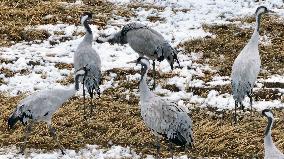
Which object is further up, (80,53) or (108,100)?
(80,53)

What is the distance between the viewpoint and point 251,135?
7.98m

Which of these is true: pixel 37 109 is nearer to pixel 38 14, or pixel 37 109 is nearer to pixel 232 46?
pixel 232 46

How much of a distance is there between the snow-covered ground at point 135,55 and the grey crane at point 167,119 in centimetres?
62

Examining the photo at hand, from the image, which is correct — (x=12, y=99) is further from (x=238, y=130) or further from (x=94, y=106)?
(x=238, y=130)

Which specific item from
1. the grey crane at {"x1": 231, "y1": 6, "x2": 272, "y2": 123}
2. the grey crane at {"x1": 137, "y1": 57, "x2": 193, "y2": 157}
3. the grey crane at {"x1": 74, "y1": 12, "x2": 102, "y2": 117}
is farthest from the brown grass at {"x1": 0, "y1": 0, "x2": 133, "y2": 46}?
the grey crane at {"x1": 137, "y1": 57, "x2": 193, "y2": 157}

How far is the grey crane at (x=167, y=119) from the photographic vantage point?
6.88m

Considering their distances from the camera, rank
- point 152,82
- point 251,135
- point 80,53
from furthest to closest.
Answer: point 152,82 < point 80,53 < point 251,135

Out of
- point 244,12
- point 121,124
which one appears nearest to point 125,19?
point 244,12

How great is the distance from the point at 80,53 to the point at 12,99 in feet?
4.27

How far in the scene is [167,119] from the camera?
22.7 feet

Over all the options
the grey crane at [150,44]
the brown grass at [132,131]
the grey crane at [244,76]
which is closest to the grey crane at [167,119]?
the brown grass at [132,131]

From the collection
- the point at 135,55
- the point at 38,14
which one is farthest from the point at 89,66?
the point at 38,14

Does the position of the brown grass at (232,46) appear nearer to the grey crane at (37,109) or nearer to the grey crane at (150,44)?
the grey crane at (150,44)

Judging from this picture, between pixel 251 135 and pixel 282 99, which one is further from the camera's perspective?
pixel 282 99
